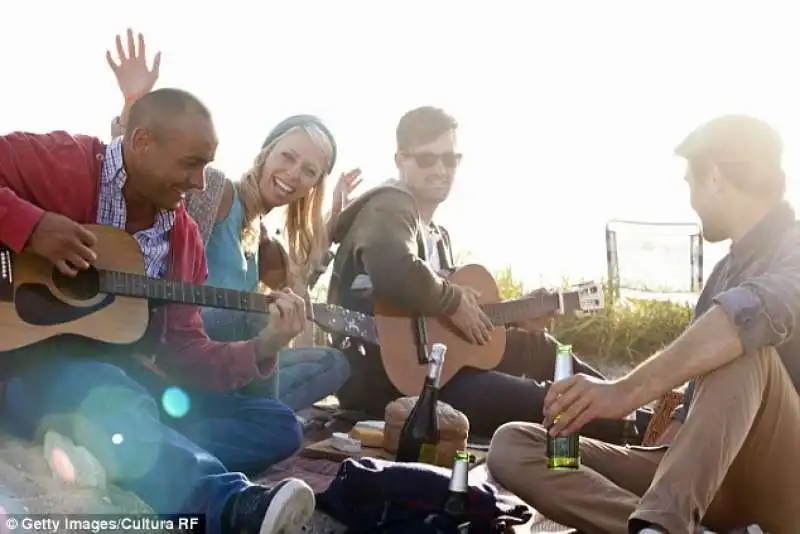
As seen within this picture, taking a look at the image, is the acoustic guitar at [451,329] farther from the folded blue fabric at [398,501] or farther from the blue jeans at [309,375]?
the folded blue fabric at [398,501]

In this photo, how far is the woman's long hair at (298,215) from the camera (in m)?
4.34

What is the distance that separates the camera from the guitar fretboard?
3041mm

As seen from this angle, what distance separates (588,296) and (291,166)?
2017 mm

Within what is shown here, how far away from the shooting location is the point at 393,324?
4.54 metres

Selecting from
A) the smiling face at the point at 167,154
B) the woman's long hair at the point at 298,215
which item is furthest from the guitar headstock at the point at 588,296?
the smiling face at the point at 167,154

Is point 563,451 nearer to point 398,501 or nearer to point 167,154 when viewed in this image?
point 398,501

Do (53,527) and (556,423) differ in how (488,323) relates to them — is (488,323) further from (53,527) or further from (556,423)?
(53,527)

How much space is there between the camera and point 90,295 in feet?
9.94

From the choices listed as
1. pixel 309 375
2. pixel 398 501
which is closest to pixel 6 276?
pixel 398 501

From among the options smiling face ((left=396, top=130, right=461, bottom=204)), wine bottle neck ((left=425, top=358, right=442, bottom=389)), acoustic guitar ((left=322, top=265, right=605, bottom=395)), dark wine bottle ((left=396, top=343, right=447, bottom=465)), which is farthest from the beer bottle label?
smiling face ((left=396, top=130, right=461, bottom=204))

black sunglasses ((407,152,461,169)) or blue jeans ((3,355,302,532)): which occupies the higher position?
black sunglasses ((407,152,461,169))

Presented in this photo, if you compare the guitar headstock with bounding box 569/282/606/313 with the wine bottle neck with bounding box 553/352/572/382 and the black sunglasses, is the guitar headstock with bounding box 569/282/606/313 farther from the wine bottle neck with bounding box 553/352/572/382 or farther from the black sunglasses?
the wine bottle neck with bounding box 553/352/572/382

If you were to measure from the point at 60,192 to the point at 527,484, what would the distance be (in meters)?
1.85

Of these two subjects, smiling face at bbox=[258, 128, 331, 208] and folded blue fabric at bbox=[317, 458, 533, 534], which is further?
smiling face at bbox=[258, 128, 331, 208]
